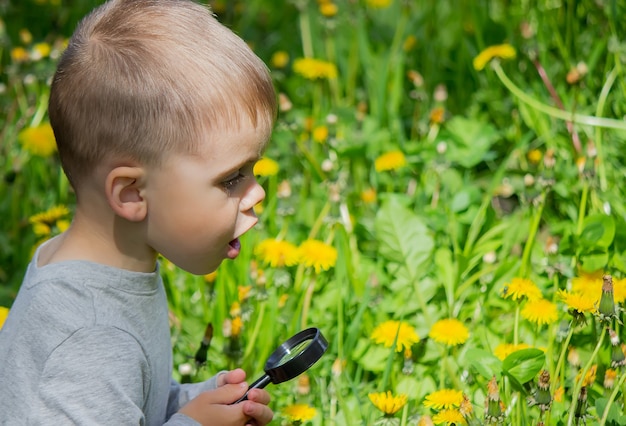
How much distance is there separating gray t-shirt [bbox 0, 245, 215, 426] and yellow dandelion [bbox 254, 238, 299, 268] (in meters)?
0.52

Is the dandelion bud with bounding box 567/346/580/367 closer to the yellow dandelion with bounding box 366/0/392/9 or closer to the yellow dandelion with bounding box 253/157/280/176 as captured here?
the yellow dandelion with bounding box 253/157/280/176

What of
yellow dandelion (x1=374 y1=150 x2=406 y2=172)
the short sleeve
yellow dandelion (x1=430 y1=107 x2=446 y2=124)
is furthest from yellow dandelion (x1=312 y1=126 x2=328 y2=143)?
the short sleeve

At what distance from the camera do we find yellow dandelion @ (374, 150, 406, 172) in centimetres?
232

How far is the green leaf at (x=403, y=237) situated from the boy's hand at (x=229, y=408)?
66cm

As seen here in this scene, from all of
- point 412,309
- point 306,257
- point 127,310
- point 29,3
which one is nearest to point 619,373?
point 412,309

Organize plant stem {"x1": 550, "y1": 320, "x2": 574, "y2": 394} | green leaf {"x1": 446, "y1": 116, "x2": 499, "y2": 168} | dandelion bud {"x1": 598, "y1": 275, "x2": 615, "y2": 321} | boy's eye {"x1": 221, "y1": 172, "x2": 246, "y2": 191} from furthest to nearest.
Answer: green leaf {"x1": 446, "y1": 116, "x2": 499, "y2": 168}
plant stem {"x1": 550, "y1": 320, "x2": 574, "y2": 394}
dandelion bud {"x1": 598, "y1": 275, "x2": 615, "y2": 321}
boy's eye {"x1": 221, "y1": 172, "x2": 246, "y2": 191}

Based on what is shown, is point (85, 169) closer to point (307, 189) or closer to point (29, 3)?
point (307, 189)

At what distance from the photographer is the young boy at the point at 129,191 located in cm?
128

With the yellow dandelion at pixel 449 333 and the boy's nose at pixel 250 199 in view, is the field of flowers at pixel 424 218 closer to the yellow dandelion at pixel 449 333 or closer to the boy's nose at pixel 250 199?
the yellow dandelion at pixel 449 333

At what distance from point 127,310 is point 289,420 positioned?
0.37 meters

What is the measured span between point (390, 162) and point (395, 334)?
0.67 meters

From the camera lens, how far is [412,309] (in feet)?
6.41

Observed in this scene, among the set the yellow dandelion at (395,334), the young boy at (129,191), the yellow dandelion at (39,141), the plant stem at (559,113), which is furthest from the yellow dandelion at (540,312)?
the yellow dandelion at (39,141)

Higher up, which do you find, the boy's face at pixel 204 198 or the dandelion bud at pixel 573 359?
the boy's face at pixel 204 198
